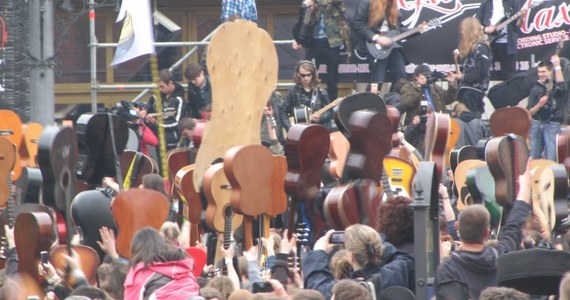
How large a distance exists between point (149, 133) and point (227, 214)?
5.08 m

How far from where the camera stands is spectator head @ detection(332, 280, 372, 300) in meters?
7.10

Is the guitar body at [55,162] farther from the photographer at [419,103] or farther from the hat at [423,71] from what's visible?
the hat at [423,71]

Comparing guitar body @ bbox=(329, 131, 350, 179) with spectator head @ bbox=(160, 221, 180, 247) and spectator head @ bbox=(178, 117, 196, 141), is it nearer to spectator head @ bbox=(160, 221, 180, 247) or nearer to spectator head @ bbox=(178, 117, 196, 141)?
spectator head @ bbox=(160, 221, 180, 247)

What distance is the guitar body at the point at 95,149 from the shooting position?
11938mm

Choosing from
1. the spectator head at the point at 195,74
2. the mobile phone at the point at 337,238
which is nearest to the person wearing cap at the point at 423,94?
the spectator head at the point at 195,74

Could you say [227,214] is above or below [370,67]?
below

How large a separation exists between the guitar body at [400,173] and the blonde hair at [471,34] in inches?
241

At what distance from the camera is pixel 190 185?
1228cm

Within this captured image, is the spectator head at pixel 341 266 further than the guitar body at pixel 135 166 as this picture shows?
No

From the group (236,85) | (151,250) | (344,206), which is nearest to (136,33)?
(236,85)

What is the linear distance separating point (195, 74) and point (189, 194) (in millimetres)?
4142

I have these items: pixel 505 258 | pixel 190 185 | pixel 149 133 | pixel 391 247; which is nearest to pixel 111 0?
pixel 149 133

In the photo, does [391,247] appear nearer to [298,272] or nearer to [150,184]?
[298,272]

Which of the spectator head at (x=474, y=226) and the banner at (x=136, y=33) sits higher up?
the banner at (x=136, y=33)
